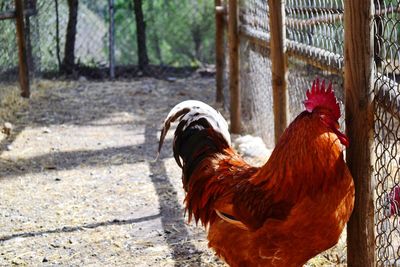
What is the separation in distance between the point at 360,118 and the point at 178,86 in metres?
7.52

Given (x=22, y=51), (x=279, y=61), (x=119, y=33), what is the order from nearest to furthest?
(x=279, y=61) → (x=22, y=51) → (x=119, y=33)

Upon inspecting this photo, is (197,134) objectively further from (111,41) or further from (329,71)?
(111,41)

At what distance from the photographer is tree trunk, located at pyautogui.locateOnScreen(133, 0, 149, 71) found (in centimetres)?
1119

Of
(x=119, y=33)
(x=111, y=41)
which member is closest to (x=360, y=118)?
(x=111, y=41)

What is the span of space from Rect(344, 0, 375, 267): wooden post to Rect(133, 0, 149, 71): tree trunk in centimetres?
868

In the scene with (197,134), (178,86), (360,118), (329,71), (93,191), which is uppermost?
(329,71)

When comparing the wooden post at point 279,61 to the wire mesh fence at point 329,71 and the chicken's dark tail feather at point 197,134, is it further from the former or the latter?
the chicken's dark tail feather at point 197,134

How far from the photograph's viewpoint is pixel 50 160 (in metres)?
6.27

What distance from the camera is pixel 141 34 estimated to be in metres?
11.3

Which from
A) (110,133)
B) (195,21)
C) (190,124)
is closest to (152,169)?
(110,133)

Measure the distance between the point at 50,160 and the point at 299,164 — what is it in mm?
3935

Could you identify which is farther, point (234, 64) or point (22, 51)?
point (22, 51)

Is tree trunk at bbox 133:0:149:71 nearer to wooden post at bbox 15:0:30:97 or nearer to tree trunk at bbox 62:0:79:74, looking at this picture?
tree trunk at bbox 62:0:79:74

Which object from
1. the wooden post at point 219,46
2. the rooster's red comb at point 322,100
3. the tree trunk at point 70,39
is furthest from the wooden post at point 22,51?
the rooster's red comb at point 322,100
